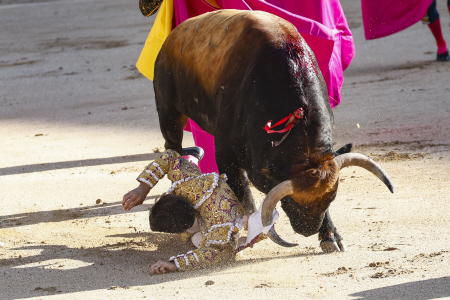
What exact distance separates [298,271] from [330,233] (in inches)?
14.7

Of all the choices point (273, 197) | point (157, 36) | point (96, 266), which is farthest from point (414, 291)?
point (157, 36)

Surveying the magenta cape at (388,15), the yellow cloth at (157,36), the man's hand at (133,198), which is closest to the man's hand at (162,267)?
the man's hand at (133,198)

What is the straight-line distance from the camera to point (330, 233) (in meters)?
3.16

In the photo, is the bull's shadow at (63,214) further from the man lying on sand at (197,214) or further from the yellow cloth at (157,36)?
the man lying on sand at (197,214)

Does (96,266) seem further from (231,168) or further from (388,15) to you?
(388,15)

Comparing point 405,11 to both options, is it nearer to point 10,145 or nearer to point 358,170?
point 358,170

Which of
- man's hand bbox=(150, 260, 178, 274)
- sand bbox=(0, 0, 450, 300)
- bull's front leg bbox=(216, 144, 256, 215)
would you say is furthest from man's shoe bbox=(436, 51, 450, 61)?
man's hand bbox=(150, 260, 178, 274)

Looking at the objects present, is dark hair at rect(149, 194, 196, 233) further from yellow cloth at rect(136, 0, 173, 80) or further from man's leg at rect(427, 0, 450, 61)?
man's leg at rect(427, 0, 450, 61)

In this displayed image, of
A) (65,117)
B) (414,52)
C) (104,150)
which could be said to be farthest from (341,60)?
(414,52)

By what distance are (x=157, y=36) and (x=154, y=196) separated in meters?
1.06

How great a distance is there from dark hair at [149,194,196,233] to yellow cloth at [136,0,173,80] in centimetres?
160

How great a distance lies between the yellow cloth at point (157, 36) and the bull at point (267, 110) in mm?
548

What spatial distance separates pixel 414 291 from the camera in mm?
2523

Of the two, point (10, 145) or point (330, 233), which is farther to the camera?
point (10, 145)
